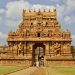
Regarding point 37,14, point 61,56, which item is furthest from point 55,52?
point 37,14

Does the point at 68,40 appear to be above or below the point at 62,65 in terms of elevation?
above

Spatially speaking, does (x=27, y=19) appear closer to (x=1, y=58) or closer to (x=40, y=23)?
(x=40, y=23)

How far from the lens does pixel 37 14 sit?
238 ft

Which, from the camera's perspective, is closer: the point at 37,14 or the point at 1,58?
the point at 1,58

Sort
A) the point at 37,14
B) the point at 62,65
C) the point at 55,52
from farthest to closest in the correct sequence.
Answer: the point at 37,14
the point at 55,52
the point at 62,65

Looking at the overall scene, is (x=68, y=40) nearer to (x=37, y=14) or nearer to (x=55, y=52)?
(x=55, y=52)

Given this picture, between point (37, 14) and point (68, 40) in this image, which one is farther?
point (37, 14)

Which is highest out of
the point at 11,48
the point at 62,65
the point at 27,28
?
the point at 27,28

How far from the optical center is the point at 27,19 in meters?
73.0

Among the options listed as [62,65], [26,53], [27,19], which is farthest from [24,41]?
[62,65]

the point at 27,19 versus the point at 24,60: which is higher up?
the point at 27,19

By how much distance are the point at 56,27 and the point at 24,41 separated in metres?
9.01

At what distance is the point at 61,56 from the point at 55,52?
6.16 feet

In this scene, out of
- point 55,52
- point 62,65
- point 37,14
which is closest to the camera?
point 62,65
